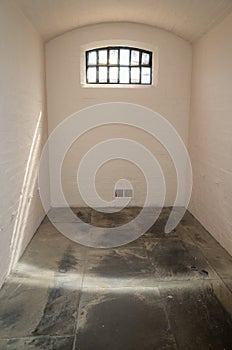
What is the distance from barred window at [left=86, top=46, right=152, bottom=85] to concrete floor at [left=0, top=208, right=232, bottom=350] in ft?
8.83

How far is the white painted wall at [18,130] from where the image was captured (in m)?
2.62

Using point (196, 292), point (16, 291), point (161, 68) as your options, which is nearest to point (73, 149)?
point (161, 68)

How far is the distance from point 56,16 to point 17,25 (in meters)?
0.86

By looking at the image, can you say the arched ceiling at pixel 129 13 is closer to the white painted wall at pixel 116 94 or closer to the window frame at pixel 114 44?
the white painted wall at pixel 116 94

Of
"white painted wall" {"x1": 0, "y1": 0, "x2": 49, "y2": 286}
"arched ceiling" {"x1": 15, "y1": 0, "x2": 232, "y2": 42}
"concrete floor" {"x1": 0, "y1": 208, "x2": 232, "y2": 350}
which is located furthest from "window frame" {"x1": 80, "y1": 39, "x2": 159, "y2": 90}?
"concrete floor" {"x1": 0, "y1": 208, "x2": 232, "y2": 350}

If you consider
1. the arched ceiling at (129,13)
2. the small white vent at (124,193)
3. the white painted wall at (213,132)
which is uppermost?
the arched ceiling at (129,13)

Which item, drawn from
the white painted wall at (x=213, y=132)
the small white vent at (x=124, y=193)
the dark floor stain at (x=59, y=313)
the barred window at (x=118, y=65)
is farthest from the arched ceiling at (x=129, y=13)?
the dark floor stain at (x=59, y=313)

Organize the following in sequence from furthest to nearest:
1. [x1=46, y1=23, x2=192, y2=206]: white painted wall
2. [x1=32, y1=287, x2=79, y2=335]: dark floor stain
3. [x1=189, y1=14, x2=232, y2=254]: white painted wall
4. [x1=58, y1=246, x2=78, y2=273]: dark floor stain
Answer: [x1=46, y1=23, x2=192, y2=206]: white painted wall, [x1=189, y1=14, x2=232, y2=254]: white painted wall, [x1=58, y1=246, x2=78, y2=273]: dark floor stain, [x1=32, y1=287, x2=79, y2=335]: dark floor stain

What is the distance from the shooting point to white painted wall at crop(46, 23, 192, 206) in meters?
4.58

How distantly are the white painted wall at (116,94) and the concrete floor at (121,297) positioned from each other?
1550 millimetres

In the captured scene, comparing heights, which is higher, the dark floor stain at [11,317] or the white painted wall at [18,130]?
the white painted wall at [18,130]

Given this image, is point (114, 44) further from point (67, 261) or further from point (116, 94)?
point (67, 261)

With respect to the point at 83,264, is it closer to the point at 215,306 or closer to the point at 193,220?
the point at 215,306

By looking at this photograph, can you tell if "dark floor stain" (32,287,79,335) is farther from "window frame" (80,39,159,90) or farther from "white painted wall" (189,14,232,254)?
"window frame" (80,39,159,90)
